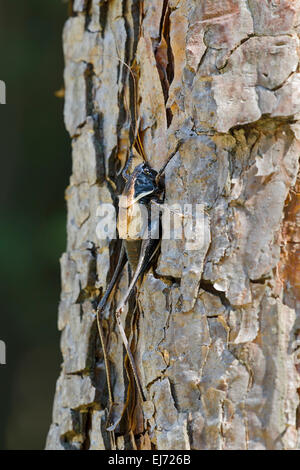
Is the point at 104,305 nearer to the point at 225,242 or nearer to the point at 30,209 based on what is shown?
the point at 225,242

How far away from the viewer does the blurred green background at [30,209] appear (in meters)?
1.30

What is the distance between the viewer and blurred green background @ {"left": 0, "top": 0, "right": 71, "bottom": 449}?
1.30 metres

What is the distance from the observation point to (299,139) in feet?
1.71

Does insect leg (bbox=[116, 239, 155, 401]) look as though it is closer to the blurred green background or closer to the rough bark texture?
the rough bark texture

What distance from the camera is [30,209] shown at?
133 cm

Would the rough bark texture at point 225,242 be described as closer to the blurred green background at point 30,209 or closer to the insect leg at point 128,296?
the insect leg at point 128,296

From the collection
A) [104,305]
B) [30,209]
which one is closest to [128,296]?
[104,305]

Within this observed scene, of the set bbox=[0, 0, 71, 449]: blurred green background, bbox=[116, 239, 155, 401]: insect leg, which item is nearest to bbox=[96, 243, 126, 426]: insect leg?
bbox=[116, 239, 155, 401]: insect leg

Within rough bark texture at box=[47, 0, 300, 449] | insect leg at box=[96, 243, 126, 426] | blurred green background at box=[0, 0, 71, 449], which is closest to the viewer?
rough bark texture at box=[47, 0, 300, 449]

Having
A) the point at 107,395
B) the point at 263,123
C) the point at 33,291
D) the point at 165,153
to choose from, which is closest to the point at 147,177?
the point at 165,153

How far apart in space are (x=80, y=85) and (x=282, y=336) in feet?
1.34

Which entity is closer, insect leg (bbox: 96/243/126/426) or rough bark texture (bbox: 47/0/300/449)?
rough bark texture (bbox: 47/0/300/449)

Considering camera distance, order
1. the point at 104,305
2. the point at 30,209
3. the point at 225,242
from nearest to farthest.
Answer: the point at 225,242 → the point at 104,305 → the point at 30,209
